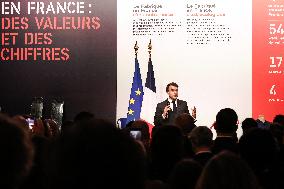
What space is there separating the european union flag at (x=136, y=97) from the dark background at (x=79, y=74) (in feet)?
1.08

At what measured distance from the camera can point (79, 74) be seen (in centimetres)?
945

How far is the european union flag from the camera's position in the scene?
9242 mm

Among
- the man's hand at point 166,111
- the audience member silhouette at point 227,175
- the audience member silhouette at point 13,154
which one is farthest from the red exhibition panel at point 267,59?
the audience member silhouette at point 13,154

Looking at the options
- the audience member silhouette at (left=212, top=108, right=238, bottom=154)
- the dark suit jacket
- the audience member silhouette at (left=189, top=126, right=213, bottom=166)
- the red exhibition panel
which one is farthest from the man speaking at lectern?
the audience member silhouette at (left=189, top=126, right=213, bottom=166)

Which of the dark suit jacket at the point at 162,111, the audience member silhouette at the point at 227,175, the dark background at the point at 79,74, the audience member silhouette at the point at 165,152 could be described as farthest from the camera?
the dark background at the point at 79,74

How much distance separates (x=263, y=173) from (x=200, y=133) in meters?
0.89

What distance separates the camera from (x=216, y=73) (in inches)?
364

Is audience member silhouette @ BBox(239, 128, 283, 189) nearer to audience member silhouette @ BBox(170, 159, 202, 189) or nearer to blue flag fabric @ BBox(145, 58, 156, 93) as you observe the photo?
audience member silhouette @ BBox(170, 159, 202, 189)

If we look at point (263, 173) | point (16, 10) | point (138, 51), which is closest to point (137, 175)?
point (263, 173)

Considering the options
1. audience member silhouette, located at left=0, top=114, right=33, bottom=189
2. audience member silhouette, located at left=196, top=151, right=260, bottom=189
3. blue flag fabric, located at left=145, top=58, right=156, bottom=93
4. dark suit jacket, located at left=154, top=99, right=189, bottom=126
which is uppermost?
blue flag fabric, located at left=145, top=58, right=156, bottom=93

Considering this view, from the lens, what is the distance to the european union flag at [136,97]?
924 cm

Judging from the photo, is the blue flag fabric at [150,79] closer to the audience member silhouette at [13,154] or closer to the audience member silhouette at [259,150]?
the audience member silhouette at [259,150]

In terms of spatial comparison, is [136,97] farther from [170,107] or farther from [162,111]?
[170,107]

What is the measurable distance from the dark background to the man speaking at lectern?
0.88m
